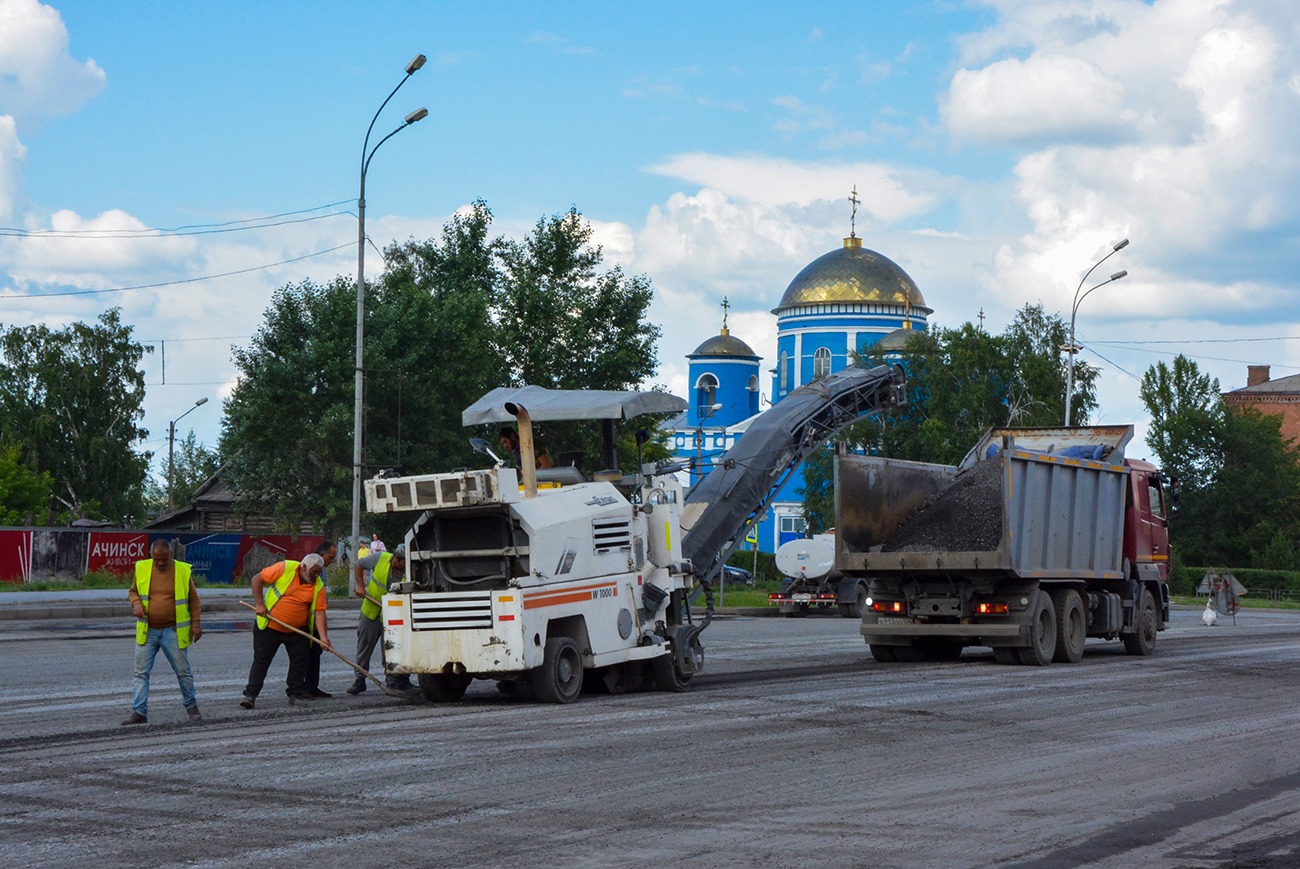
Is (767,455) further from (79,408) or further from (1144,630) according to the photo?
(79,408)

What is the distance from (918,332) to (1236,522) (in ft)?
83.5

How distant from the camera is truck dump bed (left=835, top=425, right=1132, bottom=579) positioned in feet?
62.4

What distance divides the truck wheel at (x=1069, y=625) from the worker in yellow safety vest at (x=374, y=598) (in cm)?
892

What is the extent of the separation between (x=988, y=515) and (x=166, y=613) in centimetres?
1045

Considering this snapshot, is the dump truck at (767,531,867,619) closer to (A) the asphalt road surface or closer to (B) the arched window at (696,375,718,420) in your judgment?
(A) the asphalt road surface

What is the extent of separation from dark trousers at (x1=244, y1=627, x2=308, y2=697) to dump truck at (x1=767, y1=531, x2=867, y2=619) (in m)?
25.8

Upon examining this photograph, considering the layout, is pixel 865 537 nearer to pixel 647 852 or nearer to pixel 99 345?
pixel 647 852

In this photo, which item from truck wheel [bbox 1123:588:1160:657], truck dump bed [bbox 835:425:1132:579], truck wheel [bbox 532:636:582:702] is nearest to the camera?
truck wheel [bbox 532:636:582:702]

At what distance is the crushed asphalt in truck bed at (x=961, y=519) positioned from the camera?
19266 mm

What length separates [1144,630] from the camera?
22.9 m

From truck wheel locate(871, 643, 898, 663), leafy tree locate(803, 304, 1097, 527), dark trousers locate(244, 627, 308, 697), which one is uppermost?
leafy tree locate(803, 304, 1097, 527)

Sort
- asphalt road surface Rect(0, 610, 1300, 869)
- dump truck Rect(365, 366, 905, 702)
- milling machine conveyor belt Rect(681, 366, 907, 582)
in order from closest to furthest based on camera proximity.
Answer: asphalt road surface Rect(0, 610, 1300, 869) → dump truck Rect(365, 366, 905, 702) → milling machine conveyor belt Rect(681, 366, 907, 582)

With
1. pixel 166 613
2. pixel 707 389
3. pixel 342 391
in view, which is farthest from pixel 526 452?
pixel 707 389

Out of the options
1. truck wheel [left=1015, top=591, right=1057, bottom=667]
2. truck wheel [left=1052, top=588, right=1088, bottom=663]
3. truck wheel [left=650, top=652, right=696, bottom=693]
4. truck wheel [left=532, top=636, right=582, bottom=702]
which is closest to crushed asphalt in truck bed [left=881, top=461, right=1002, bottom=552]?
truck wheel [left=1015, top=591, right=1057, bottom=667]
